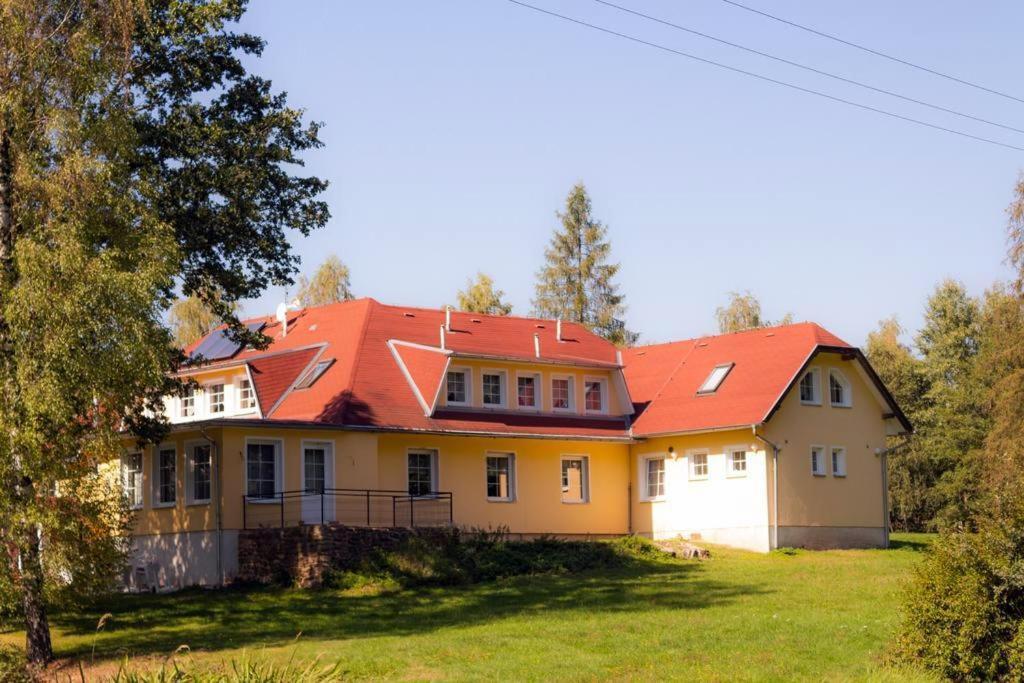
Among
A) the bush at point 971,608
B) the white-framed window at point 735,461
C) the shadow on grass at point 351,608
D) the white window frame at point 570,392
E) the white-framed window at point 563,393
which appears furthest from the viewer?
the white-framed window at point 563,393

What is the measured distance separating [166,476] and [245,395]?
5040 millimetres

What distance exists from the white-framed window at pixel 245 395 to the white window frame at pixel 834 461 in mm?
16615

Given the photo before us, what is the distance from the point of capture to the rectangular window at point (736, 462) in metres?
40.3

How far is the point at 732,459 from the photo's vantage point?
40594 mm

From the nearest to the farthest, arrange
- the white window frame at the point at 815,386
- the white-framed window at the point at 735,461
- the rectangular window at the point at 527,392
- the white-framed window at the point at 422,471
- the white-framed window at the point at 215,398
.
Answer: the white-framed window at the point at 422,471 → the white-framed window at the point at 735,461 → the white window frame at the point at 815,386 → the white-framed window at the point at 215,398 → the rectangular window at the point at 527,392

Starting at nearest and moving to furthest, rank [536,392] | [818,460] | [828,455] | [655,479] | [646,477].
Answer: [818,460], [828,455], [536,392], [655,479], [646,477]

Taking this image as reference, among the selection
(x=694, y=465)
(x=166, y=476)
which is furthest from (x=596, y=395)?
(x=166, y=476)

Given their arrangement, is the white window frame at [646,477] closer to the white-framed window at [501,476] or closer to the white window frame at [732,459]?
the white window frame at [732,459]

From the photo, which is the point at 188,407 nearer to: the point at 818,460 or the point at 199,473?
the point at 199,473

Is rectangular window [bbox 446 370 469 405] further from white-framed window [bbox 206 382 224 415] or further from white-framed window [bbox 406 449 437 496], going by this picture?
white-framed window [bbox 206 382 224 415]

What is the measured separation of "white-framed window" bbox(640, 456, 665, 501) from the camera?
141 feet

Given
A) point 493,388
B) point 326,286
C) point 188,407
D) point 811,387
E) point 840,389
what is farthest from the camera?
point 326,286

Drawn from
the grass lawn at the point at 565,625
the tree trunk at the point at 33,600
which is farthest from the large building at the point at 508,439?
the tree trunk at the point at 33,600

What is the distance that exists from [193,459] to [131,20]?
44.9 ft
